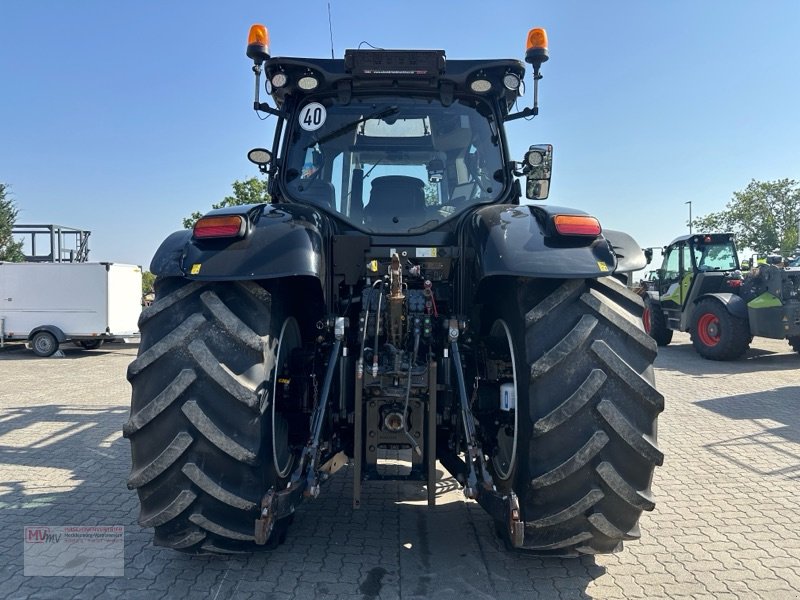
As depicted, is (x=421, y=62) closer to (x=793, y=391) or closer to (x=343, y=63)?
(x=343, y=63)

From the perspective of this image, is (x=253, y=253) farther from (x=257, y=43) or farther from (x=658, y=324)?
(x=658, y=324)

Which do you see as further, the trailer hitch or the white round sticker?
the white round sticker

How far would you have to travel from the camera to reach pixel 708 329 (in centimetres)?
1191

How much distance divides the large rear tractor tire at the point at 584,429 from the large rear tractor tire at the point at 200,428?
120 cm

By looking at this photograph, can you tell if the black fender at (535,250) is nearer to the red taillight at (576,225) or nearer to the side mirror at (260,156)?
the red taillight at (576,225)

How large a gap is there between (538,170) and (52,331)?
13565mm

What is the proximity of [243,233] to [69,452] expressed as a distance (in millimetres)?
3705

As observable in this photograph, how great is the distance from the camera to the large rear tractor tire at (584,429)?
2457mm

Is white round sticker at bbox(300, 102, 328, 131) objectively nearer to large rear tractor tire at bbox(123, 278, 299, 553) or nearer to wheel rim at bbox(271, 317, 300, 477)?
wheel rim at bbox(271, 317, 300, 477)

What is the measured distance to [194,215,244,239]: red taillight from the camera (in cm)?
263

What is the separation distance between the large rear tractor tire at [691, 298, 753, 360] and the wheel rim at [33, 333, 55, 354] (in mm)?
Answer: 14788

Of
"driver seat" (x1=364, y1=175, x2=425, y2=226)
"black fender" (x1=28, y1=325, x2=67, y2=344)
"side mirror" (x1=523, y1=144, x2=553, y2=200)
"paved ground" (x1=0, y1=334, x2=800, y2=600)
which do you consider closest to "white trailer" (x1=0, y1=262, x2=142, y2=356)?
"black fender" (x1=28, y1=325, x2=67, y2=344)

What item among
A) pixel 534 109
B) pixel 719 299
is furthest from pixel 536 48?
pixel 719 299

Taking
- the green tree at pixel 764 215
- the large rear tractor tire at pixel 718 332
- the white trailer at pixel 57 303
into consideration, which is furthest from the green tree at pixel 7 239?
the green tree at pixel 764 215
